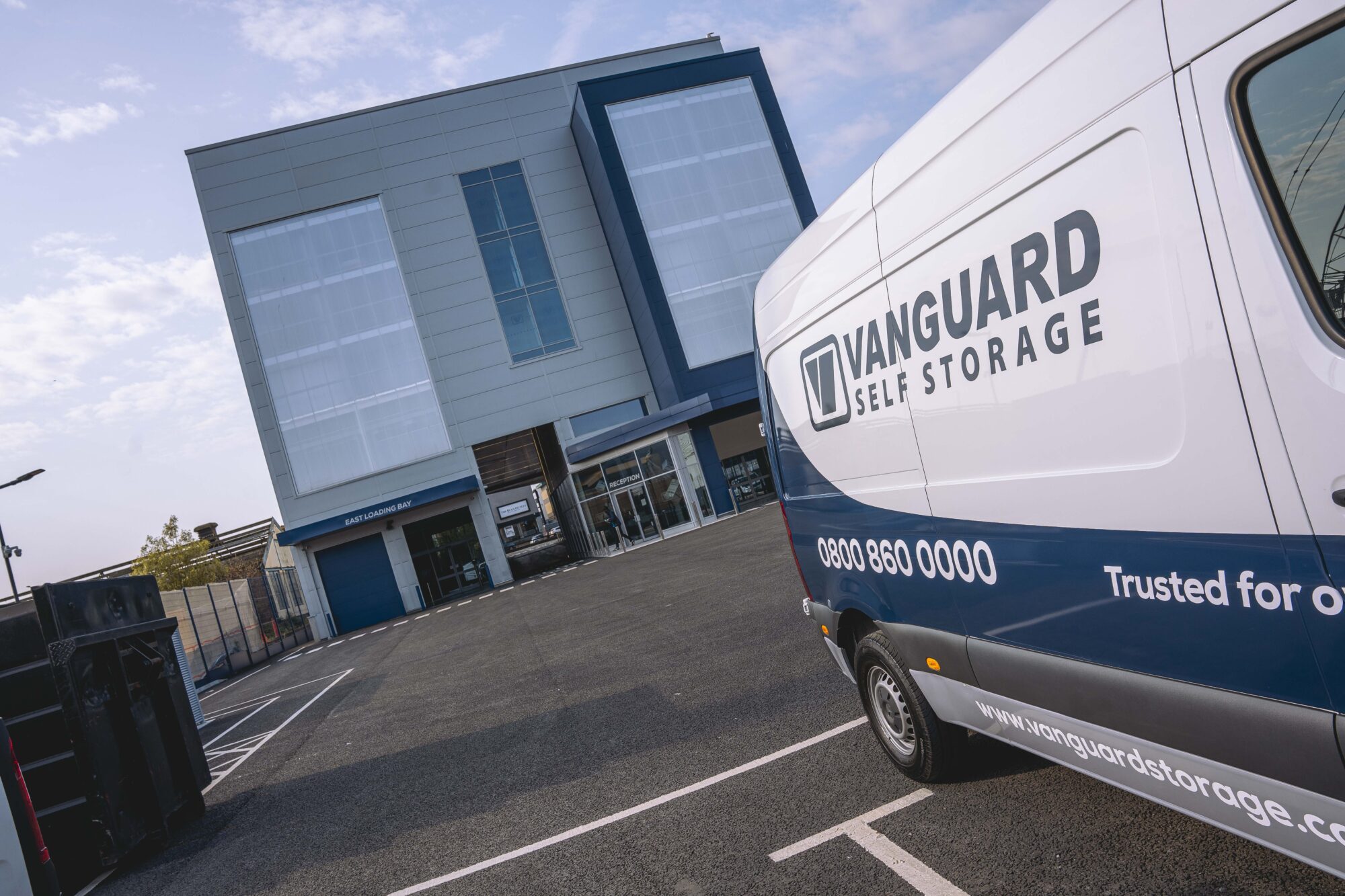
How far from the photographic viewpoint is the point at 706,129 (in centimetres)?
3453

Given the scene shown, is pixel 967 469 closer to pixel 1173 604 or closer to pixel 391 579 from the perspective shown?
pixel 1173 604

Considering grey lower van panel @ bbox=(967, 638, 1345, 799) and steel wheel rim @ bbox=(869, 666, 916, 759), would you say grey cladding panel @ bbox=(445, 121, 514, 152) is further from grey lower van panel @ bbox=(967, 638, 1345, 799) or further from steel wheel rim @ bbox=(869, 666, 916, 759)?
grey lower van panel @ bbox=(967, 638, 1345, 799)

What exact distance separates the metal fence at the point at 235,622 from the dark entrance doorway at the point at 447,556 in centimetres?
503

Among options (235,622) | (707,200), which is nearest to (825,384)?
(235,622)

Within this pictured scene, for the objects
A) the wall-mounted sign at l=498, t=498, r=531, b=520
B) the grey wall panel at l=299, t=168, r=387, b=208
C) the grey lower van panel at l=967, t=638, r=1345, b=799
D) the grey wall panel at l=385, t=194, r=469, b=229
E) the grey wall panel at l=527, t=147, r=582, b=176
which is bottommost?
the grey lower van panel at l=967, t=638, r=1345, b=799

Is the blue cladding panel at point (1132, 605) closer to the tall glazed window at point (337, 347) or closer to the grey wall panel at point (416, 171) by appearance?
the tall glazed window at point (337, 347)

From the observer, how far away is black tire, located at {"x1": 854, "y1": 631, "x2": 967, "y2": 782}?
13.1ft

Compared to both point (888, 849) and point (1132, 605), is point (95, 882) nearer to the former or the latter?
point (888, 849)

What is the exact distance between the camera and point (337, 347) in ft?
113

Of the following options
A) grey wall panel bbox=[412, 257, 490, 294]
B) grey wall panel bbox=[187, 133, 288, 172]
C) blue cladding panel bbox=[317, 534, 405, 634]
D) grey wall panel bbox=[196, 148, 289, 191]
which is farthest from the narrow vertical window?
blue cladding panel bbox=[317, 534, 405, 634]

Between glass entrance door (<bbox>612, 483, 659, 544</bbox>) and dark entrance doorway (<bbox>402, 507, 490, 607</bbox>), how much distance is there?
7.43 m

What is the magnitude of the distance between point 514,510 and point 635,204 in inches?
768

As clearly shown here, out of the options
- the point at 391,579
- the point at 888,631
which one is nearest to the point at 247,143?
the point at 391,579

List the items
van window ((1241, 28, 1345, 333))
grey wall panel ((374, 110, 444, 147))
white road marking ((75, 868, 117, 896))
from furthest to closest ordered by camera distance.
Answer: grey wall panel ((374, 110, 444, 147))
white road marking ((75, 868, 117, 896))
van window ((1241, 28, 1345, 333))
